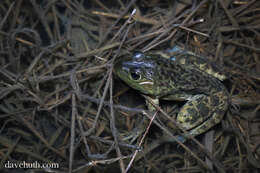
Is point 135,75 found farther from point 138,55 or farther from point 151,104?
point 151,104

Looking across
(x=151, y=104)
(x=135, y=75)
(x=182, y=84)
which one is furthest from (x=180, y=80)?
(x=135, y=75)

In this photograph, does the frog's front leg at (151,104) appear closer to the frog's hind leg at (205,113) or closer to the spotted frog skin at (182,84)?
the spotted frog skin at (182,84)

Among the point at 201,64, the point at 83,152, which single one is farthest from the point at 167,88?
the point at 83,152

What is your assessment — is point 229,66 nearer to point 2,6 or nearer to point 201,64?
point 201,64

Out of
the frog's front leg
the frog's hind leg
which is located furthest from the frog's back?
the frog's front leg

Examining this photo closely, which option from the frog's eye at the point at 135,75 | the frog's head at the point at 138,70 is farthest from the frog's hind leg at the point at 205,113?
the frog's eye at the point at 135,75

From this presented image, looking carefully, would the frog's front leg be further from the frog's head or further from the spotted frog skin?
the frog's head
